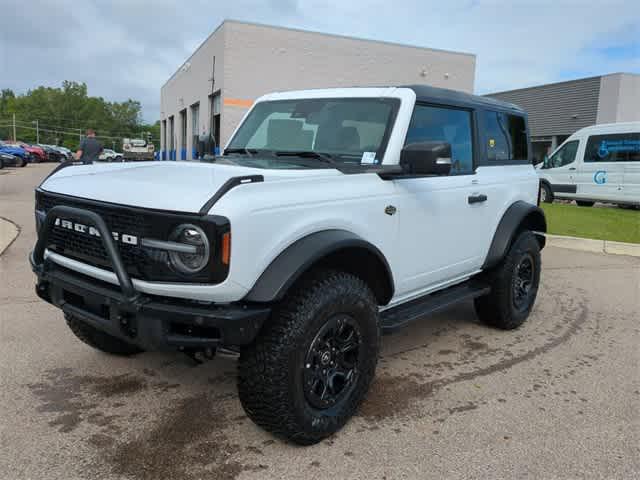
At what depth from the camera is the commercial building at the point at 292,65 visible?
22000 millimetres

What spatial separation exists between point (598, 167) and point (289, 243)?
1465 cm

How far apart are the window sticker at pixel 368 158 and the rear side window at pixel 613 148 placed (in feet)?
44.3

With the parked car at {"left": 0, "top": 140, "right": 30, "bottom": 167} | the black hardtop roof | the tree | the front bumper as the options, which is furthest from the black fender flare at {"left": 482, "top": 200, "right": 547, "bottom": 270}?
the tree

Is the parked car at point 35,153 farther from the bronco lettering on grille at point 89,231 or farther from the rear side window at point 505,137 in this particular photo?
the bronco lettering on grille at point 89,231

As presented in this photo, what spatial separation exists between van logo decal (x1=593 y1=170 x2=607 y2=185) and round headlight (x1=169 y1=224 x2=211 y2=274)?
14946mm

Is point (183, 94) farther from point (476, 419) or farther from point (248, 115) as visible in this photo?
point (476, 419)

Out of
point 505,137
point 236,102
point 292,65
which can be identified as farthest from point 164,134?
point 505,137

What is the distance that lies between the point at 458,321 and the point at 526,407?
1.79 meters

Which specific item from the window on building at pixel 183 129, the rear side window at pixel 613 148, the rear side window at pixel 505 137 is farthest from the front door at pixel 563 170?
the window on building at pixel 183 129

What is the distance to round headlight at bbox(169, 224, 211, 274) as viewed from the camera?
91.7 inches

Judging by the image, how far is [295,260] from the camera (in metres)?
2.53

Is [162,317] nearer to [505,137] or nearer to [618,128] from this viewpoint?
[505,137]

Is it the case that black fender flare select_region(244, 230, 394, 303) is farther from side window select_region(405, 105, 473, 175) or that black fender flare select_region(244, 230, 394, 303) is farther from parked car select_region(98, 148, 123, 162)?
parked car select_region(98, 148, 123, 162)

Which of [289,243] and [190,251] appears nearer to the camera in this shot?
[190,251]
